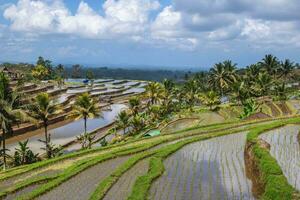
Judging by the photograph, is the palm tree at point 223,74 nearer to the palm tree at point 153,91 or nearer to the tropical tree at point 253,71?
the tropical tree at point 253,71

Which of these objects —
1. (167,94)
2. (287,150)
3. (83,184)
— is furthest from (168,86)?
(83,184)

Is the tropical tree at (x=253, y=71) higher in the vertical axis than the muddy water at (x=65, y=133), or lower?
higher

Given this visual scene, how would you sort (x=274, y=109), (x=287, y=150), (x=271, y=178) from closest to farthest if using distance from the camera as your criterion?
(x=271, y=178), (x=287, y=150), (x=274, y=109)

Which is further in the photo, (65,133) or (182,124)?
(65,133)

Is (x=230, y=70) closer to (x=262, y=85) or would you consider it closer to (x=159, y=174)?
(x=262, y=85)

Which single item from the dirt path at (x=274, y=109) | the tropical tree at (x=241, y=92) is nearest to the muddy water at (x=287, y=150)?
the dirt path at (x=274, y=109)

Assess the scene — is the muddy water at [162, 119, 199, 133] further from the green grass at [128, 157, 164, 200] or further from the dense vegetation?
the green grass at [128, 157, 164, 200]

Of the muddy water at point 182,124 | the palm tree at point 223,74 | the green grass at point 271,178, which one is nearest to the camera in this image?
the green grass at point 271,178

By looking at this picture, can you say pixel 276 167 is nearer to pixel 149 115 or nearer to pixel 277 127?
pixel 277 127

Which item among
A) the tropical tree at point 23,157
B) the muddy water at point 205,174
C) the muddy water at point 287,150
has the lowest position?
the tropical tree at point 23,157
